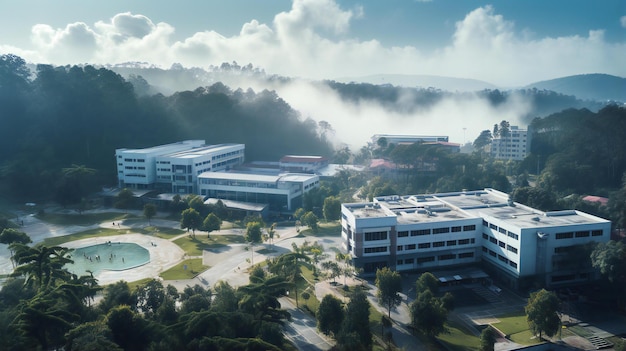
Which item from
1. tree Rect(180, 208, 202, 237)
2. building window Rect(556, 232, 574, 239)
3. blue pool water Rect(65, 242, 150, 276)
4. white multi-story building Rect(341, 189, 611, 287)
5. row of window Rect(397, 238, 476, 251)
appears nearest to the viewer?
white multi-story building Rect(341, 189, 611, 287)

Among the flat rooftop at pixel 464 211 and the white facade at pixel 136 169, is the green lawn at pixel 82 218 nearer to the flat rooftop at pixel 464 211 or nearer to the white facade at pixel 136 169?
the white facade at pixel 136 169

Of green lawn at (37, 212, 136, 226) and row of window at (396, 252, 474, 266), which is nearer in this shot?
row of window at (396, 252, 474, 266)

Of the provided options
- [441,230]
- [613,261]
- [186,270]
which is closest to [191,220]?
[186,270]

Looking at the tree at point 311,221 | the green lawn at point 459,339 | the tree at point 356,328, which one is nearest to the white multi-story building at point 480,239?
the green lawn at point 459,339

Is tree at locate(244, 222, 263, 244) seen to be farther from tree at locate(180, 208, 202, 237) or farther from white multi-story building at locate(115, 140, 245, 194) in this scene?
white multi-story building at locate(115, 140, 245, 194)

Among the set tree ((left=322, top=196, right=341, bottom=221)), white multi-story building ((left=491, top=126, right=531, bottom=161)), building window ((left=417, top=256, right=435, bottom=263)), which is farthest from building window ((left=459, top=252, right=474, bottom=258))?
white multi-story building ((left=491, top=126, right=531, bottom=161))
